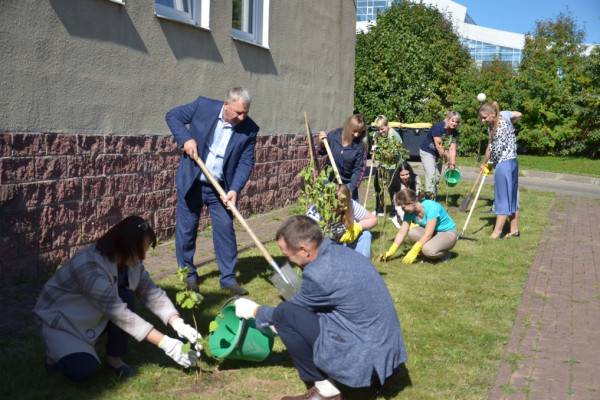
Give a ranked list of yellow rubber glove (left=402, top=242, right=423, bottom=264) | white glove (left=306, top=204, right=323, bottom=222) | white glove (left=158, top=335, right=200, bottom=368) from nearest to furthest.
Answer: white glove (left=158, top=335, right=200, bottom=368)
white glove (left=306, top=204, right=323, bottom=222)
yellow rubber glove (left=402, top=242, right=423, bottom=264)

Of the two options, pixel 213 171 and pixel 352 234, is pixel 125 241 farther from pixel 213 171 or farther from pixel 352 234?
pixel 352 234

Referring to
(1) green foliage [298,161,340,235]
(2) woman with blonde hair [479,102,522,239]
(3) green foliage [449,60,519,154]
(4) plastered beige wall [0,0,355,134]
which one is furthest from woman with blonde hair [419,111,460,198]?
(3) green foliage [449,60,519,154]

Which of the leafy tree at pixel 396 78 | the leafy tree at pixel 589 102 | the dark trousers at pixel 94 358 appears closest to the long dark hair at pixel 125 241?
the dark trousers at pixel 94 358

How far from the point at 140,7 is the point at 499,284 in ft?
15.6

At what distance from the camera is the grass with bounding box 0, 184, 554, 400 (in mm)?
3936

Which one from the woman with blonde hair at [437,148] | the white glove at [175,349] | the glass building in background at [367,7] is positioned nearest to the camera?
the white glove at [175,349]

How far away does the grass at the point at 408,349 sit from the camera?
394 cm

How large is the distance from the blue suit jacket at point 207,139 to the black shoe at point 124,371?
1.99 metres

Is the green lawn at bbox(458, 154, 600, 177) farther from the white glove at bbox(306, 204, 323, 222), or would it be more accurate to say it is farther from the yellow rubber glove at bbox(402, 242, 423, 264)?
the white glove at bbox(306, 204, 323, 222)

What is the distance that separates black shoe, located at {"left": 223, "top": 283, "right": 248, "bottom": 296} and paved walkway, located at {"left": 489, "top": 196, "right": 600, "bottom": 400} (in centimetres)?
226

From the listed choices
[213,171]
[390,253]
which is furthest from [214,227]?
[390,253]

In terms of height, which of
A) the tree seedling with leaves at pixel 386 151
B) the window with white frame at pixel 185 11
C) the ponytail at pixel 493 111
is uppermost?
the window with white frame at pixel 185 11

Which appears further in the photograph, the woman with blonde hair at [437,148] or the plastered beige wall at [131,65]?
the woman with blonde hair at [437,148]

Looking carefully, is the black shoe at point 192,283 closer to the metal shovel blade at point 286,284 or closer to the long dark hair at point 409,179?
the metal shovel blade at point 286,284
